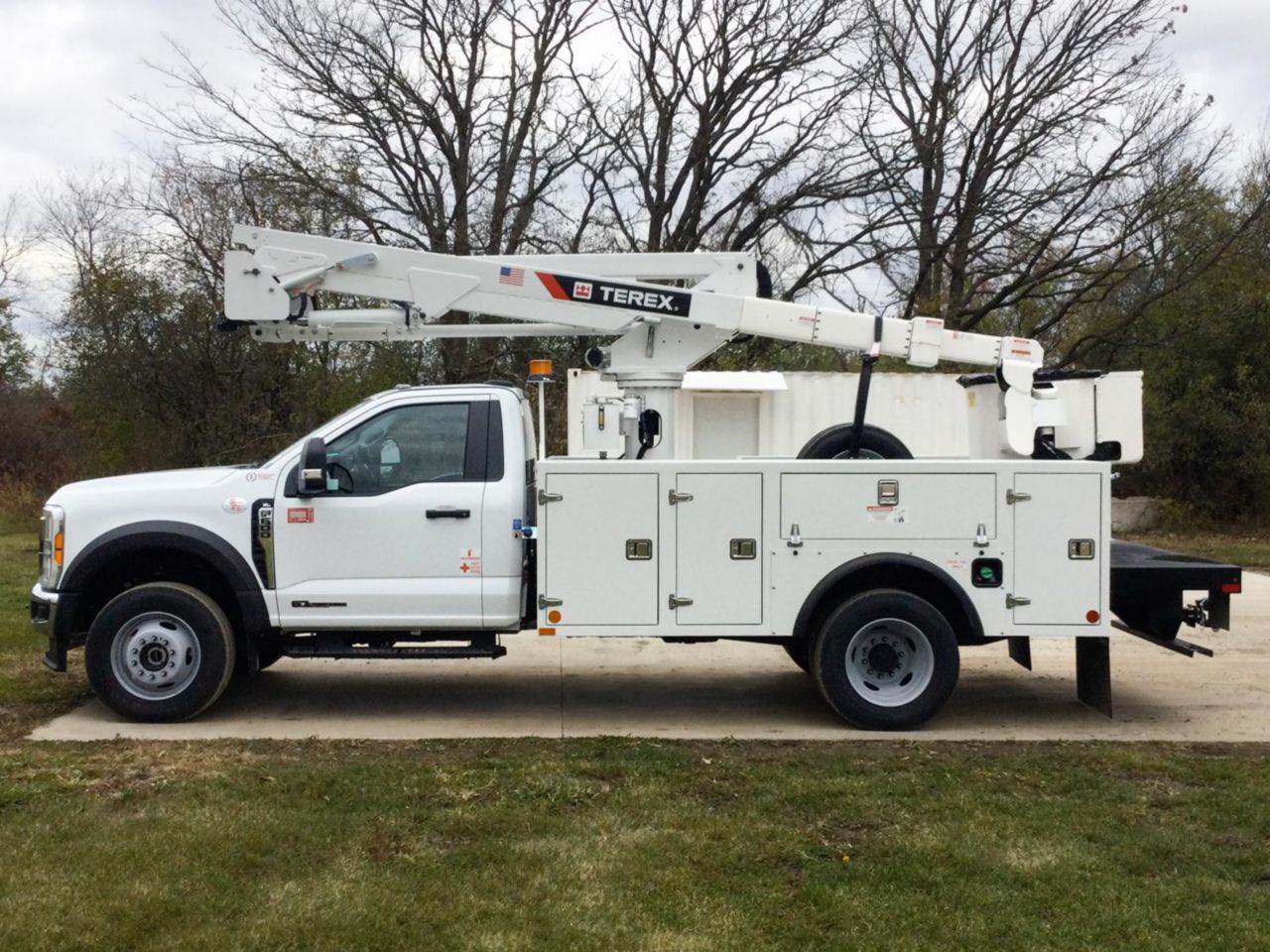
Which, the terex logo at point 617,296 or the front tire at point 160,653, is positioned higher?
the terex logo at point 617,296

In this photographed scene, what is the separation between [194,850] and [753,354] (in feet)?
59.5

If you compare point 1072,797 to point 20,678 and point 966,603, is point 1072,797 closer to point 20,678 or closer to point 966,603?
point 966,603

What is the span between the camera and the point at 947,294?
25.6 m

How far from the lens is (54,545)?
24.4ft

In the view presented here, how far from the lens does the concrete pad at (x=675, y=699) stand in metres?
7.61

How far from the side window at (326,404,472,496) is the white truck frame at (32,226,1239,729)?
0.01m

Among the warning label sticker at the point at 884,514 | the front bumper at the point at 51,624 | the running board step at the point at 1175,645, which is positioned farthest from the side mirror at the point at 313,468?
the running board step at the point at 1175,645

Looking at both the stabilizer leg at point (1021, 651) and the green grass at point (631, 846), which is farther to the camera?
the stabilizer leg at point (1021, 651)

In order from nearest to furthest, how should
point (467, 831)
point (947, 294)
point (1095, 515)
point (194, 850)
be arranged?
point (194, 850), point (467, 831), point (1095, 515), point (947, 294)

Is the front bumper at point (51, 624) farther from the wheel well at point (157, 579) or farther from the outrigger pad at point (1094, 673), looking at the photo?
the outrigger pad at point (1094, 673)

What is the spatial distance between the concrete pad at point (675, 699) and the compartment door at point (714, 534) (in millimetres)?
1009

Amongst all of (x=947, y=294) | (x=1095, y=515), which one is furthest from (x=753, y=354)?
(x=1095, y=515)

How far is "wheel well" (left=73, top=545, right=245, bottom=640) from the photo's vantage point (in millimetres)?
7547

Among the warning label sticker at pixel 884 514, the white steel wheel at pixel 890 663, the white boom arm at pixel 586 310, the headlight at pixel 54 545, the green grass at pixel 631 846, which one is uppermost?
the white boom arm at pixel 586 310
